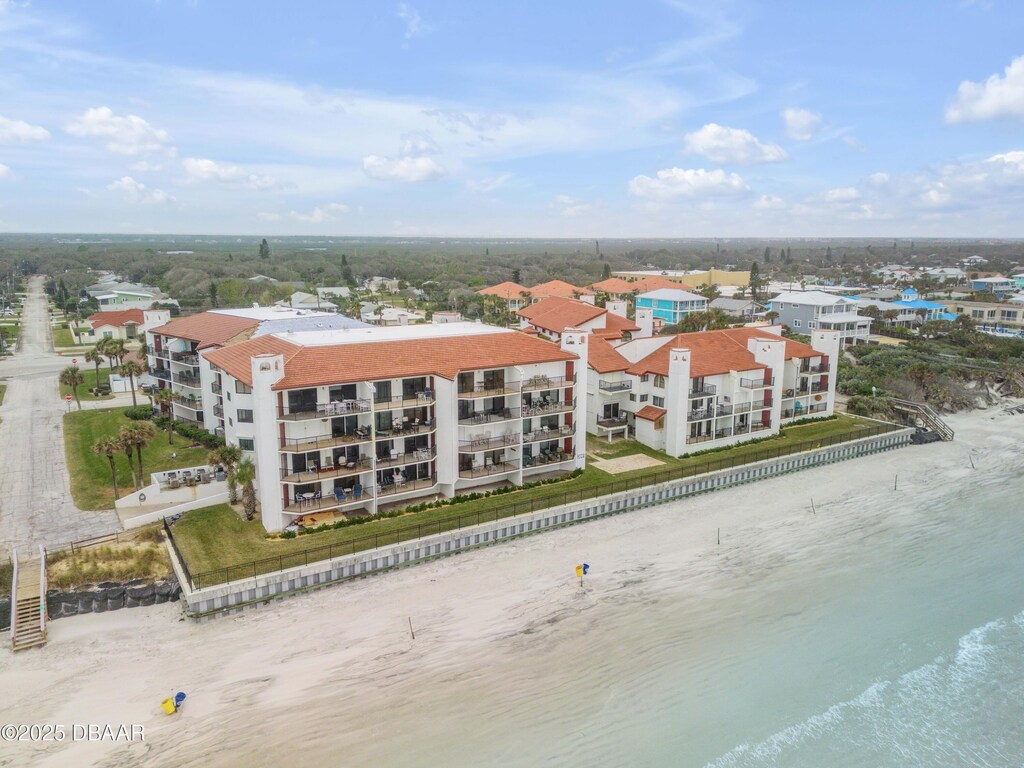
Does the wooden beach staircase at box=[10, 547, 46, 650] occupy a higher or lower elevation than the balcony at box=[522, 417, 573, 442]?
lower

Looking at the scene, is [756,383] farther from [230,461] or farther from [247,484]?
[230,461]

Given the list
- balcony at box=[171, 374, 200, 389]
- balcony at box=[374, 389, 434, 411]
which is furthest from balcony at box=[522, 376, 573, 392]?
balcony at box=[171, 374, 200, 389]

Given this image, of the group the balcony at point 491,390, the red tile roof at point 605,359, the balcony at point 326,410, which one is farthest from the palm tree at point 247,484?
the red tile roof at point 605,359

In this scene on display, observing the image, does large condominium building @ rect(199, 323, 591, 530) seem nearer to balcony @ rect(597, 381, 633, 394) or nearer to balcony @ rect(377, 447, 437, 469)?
balcony @ rect(377, 447, 437, 469)

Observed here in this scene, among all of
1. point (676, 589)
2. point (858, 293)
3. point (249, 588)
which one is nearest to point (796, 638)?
point (676, 589)

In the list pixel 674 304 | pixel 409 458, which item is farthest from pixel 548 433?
pixel 674 304

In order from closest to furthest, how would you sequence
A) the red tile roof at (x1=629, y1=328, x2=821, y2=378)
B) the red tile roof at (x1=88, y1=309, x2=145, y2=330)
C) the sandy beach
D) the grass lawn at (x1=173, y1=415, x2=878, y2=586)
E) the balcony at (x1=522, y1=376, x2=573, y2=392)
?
the sandy beach < the grass lawn at (x1=173, y1=415, x2=878, y2=586) < the balcony at (x1=522, y1=376, x2=573, y2=392) < the red tile roof at (x1=629, y1=328, x2=821, y2=378) < the red tile roof at (x1=88, y1=309, x2=145, y2=330)
